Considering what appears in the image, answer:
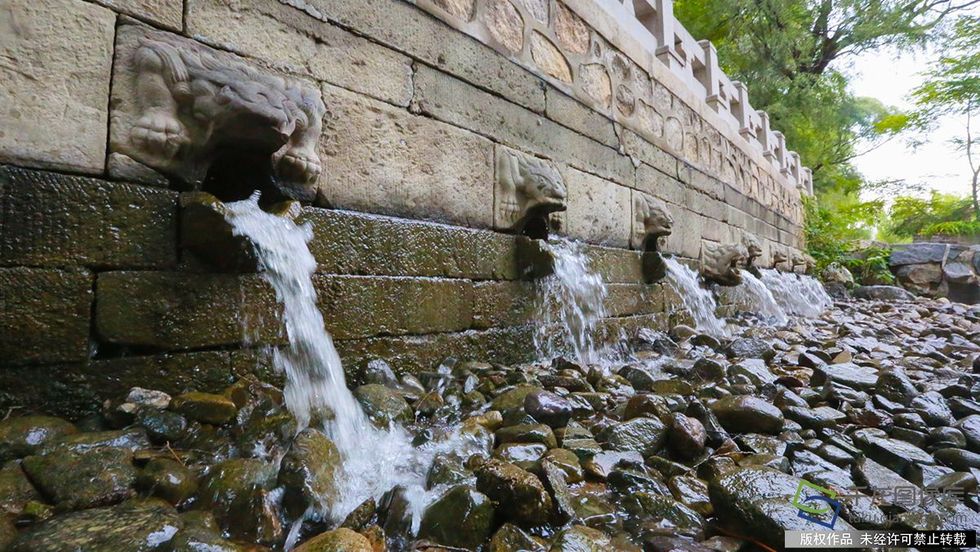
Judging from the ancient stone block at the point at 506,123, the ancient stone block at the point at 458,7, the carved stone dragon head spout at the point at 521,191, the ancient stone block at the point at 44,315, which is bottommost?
the ancient stone block at the point at 44,315

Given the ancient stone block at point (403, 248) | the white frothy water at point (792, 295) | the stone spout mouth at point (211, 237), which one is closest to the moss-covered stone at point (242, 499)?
the stone spout mouth at point (211, 237)

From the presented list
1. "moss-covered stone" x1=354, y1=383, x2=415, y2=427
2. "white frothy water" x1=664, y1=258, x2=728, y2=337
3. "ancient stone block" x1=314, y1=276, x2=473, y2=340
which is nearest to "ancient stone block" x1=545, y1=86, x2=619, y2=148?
"white frothy water" x1=664, y1=258, x2=728, y2=337

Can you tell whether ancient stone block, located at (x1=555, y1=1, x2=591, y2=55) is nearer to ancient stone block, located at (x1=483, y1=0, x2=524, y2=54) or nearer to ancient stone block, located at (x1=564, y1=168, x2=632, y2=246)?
ancient stone block, located at (x1=483, y1=0, x2=524, y2=54)

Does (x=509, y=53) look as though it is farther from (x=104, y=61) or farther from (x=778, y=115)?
(x=778, y=115)

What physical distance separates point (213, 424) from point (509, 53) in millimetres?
2865

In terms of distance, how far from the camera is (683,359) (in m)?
3.51

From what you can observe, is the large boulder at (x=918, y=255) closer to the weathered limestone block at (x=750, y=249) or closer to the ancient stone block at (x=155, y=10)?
the weathered limestone block at (x=750, y=249)

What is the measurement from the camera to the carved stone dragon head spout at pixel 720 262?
5.56 metres

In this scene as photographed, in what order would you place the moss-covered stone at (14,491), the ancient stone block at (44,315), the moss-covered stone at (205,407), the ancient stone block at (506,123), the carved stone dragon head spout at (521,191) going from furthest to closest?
the carved stone dragon head spout at (521,191) < the ancient stone block at (506,123) < the moss-covered stone at (205,407) < the ancient stone block at (44,315) < the moss-covered stone at (14,491)

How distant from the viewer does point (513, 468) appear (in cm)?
138

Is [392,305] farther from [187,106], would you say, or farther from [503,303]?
[187,106]

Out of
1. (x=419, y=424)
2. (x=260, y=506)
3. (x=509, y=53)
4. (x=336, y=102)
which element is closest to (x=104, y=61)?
(x=336, y=102)

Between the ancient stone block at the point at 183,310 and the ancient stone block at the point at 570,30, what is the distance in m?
3.17

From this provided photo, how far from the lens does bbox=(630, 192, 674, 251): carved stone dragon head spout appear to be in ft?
14.7
